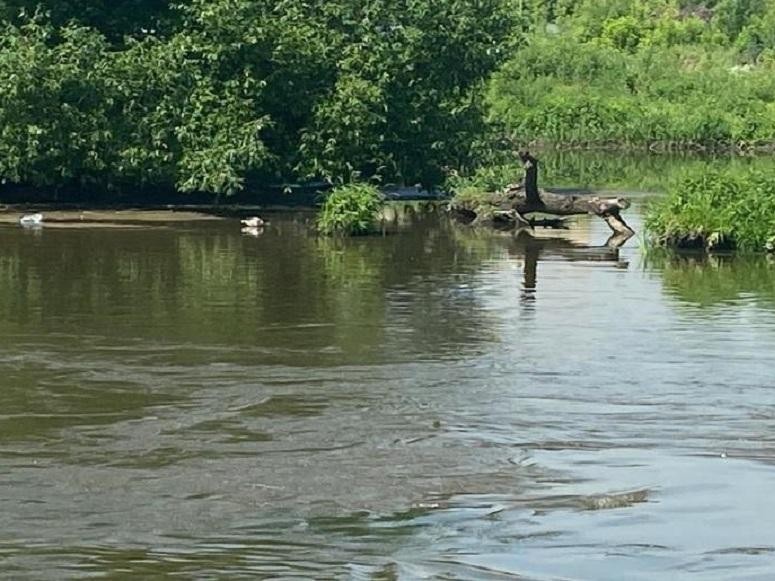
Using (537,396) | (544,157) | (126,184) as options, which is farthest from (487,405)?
(544,157)

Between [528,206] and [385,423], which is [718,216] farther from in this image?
[385,423]

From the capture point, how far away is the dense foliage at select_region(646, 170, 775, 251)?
22875 millimetres

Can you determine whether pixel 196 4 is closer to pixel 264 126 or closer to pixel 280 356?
pixel 264 126

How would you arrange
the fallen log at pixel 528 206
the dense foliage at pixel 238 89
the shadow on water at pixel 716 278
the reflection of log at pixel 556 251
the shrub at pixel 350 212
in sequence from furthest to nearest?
1. the dense foliage at pixel 238 89
2. the fallen log at pixel 528 206
3. the shrub at pixel 350 212
4. the reflection of log at pixel 556 251
5. the shadow on water at pixel 716 278

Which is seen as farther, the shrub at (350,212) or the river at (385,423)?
the shrub at (350,212)

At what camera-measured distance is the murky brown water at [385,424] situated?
8125mm

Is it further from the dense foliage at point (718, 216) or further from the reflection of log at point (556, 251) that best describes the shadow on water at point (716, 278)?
the reflection of log at point (556, 251)

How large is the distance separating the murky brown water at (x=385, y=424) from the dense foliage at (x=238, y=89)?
7749 mm

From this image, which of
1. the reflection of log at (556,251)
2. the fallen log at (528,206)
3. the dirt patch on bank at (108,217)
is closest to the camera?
the reflection of log at (556,251)

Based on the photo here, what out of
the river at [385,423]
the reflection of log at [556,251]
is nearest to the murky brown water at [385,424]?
Result: the river at [385,423]

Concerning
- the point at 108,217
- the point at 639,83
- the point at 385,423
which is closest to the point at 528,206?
the point at 108,217

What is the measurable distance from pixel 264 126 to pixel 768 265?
10.2m

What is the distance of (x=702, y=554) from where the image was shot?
26.3 ft

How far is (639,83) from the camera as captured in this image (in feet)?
225
